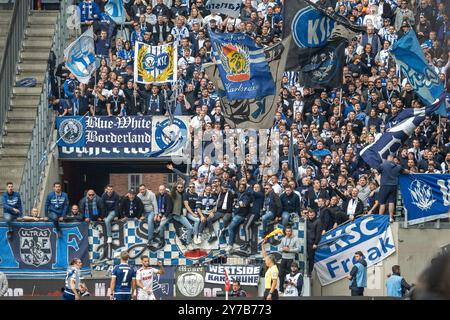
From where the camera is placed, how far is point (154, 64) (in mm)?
30000

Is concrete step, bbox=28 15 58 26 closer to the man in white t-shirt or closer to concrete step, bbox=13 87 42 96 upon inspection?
concrete step, bbox=13 87 42 96

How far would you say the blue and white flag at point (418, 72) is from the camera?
27672 mm

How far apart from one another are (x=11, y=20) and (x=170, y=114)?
5.26 meters

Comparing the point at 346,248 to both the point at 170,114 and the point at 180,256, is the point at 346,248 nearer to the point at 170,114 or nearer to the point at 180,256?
the point at 180,256

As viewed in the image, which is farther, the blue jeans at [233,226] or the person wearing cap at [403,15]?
the person wearing cap at [403,15]

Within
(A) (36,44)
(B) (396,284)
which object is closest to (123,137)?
(A) (36,44)

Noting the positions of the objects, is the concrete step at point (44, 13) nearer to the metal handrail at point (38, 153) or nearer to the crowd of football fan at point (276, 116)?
the crowd of football fan at point (276, 116)

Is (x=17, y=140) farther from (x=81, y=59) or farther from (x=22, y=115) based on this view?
(x=81, y=59)

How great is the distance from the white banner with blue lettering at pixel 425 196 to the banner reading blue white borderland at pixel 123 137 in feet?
19.9

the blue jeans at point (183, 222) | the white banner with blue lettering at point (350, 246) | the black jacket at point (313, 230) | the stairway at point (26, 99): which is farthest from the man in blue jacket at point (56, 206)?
the white banner with blue lettering at point (350, 246)

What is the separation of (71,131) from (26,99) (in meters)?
2.09

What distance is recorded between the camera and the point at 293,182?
2623 cm

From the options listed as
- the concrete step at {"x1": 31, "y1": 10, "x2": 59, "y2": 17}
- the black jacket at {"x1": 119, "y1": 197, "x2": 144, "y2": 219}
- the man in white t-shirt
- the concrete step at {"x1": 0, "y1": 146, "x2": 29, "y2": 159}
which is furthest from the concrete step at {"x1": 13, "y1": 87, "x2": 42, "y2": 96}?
the man in white t-shirt
